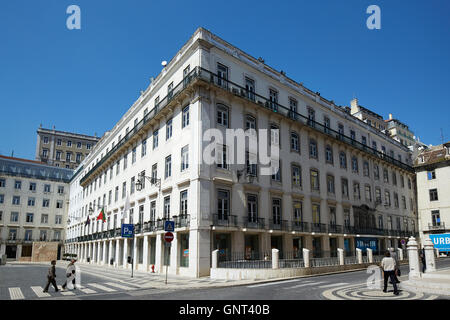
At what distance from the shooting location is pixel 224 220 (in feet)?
74.2

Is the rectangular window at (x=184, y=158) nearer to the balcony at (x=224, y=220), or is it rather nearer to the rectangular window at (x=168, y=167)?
the rectangular window at (x=168, y=167)

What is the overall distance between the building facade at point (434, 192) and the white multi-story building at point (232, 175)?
20.9 ft

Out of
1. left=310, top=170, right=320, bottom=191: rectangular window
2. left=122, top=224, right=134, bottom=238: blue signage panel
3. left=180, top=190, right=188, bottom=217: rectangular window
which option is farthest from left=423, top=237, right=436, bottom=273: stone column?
left=122, top=224, right=134, bottom=238: blue signage panel

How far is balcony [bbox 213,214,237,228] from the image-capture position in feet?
72.4

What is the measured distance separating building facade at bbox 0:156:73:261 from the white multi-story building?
2864cm

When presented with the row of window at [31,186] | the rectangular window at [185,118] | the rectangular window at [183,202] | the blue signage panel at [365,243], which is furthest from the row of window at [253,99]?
the row of window at [31,186]

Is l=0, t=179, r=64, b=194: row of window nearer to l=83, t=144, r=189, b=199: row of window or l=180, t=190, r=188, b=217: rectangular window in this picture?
l=83, t=144, r=189, b=199: row of window

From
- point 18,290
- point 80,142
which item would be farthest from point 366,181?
point 80,142

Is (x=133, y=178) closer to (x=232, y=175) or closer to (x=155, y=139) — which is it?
(x=155, y=139)

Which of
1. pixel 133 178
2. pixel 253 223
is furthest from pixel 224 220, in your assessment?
pixel 133 178

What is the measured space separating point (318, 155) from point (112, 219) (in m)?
22.8

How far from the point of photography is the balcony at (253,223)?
935 inches
